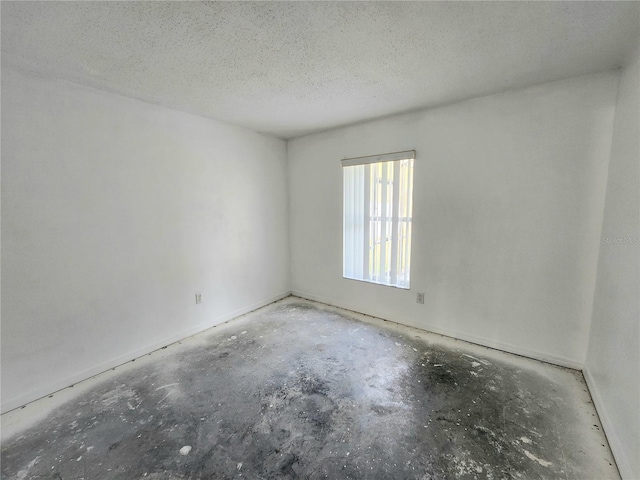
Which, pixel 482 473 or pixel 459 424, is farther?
pixel 459 424

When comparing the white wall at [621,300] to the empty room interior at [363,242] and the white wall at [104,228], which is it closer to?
the empty room interior at [363,242]

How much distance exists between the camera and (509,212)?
2.38 metres

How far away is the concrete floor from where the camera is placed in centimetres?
141

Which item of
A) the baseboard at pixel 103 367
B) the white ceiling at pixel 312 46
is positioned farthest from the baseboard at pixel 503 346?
the white ceiling at pixel 312 46

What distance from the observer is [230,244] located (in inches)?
129

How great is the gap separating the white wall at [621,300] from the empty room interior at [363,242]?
0.02 meters

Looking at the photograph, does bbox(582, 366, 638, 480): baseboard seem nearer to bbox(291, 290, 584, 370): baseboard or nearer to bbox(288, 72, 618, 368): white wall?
bbox(291, 290, 584, 370): baseboard

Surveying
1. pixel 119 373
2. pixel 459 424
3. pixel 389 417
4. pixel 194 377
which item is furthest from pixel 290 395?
pixel 119 373

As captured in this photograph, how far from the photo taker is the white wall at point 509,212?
6.84 ft

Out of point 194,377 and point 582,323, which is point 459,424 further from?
point 194,377

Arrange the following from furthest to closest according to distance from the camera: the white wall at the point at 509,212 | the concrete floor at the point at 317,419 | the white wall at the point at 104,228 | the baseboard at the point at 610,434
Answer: the white wall at the point at 509,212
the white wall at the point at 104,228
the concrete floor at the point at 317,419
the baseboard at the point at 610,434

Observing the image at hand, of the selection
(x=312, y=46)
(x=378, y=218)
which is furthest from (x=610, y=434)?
(x=312, y=46)

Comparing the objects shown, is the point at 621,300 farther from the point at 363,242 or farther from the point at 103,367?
the point at 103,367

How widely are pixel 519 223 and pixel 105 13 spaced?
3151 millimetres
